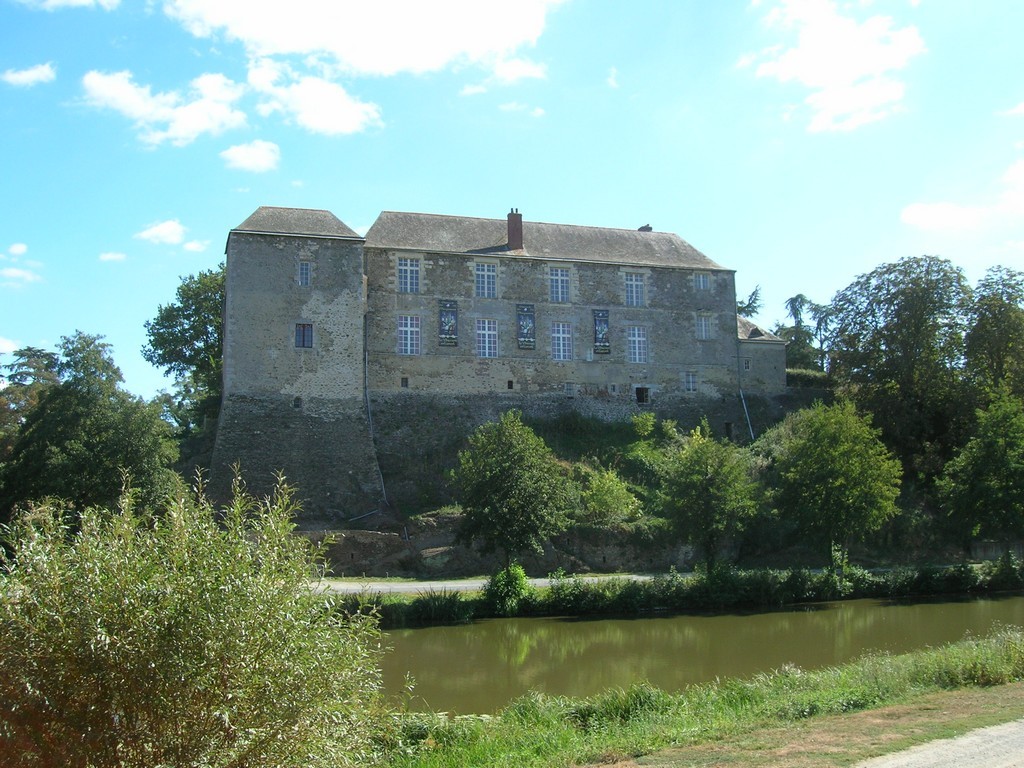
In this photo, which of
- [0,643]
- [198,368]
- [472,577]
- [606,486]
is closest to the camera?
[0,643]

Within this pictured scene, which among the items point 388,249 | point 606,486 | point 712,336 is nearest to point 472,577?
point 606,486

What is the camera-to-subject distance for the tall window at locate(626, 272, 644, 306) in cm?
3844

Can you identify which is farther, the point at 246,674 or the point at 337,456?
the point at 337,456

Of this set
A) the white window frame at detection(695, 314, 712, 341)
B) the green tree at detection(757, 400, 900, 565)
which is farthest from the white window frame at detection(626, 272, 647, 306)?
the green tree at detection(757, 400, 900, 565)

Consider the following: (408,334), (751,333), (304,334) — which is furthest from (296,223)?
(751,333)

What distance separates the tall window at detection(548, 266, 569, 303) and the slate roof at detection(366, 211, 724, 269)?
0.58 meters

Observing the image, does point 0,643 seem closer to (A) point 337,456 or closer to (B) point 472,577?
(B) point 472,577

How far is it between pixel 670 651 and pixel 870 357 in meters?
22.4

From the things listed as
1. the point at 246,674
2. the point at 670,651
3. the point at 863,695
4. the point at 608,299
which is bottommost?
the point at 670,651

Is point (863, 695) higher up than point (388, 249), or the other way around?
point (388, 249)

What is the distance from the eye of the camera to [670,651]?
58.6ft

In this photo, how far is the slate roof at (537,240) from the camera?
120ft

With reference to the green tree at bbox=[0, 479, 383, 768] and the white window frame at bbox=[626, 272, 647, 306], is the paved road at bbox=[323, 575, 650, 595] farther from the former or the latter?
the green tree at bbox=[0, 479, 383, 768]

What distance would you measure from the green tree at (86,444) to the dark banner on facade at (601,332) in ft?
59.5
